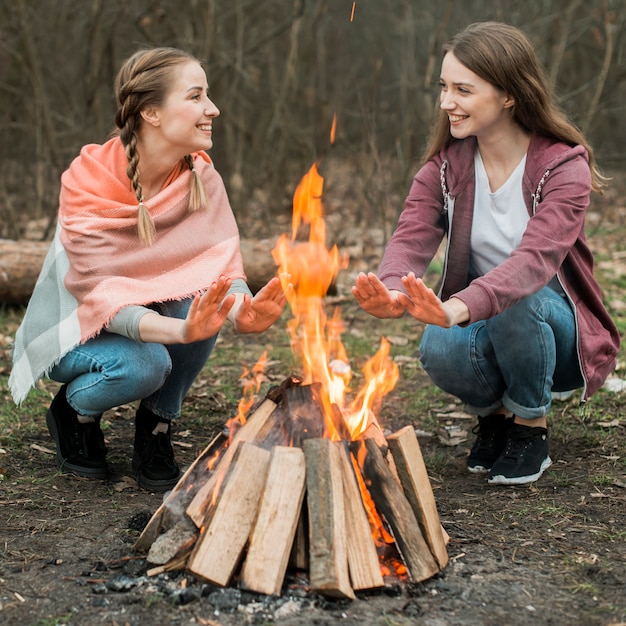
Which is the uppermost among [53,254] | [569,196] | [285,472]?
[569,196]

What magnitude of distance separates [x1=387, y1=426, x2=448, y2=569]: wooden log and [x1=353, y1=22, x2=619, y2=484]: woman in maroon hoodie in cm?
53

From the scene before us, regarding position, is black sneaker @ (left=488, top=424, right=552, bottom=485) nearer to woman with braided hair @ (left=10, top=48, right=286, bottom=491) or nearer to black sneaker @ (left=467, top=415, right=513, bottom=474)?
black sneaker @ (left=467, top=415, right=513, bottom=474)

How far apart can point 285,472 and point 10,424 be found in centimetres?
201

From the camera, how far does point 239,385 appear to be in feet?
15.2

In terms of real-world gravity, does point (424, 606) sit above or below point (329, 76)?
below

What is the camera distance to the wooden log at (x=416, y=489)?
2.51 meters

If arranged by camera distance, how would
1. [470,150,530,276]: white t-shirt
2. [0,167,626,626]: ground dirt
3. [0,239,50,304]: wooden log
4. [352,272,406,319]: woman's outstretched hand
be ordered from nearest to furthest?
[0,167,626,626]: ground dirt
[352,272,406,319]: woman's outstretched hand
[470,150,530,276]: white t-shirt
[0,239,50,304]: wooden log

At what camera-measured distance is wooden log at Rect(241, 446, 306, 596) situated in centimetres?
233

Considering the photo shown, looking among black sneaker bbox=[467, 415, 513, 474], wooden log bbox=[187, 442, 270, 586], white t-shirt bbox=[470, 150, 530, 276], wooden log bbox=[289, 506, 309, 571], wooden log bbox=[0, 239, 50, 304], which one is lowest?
wooden log bbox=[0, 239, 50, 304]

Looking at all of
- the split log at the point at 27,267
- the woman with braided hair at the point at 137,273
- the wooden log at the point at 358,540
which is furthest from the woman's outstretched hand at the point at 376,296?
the split log at the point at 27,267

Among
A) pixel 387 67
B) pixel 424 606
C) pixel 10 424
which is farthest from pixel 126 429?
pixel 387 67

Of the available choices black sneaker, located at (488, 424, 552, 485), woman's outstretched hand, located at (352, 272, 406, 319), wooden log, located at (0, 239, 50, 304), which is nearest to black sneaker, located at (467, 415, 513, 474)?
black sneaker, located at (488, 424, 552, 485)

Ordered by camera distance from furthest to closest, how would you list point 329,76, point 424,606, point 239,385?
point 329,76 → point 239,385 → point 424,606

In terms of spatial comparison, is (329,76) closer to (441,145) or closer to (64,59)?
(64,59)
